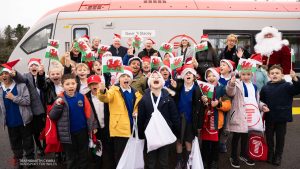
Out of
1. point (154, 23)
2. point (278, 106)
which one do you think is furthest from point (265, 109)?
point (154, 23)

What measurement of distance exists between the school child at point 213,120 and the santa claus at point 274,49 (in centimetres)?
237

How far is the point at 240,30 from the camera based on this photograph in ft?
25.7

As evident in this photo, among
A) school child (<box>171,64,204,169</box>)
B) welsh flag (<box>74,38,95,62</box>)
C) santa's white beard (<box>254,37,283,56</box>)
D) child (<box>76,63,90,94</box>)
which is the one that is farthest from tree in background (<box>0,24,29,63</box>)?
school child (<box>171,64,204,169</box>)

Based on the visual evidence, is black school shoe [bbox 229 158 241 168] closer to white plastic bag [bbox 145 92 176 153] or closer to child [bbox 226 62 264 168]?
child [bbox 226 62 264 168]

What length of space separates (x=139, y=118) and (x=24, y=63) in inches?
219

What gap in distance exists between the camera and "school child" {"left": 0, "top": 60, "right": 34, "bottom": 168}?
412 centimetres

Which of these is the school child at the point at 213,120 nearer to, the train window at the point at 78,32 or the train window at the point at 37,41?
the train window at the point at 78,32

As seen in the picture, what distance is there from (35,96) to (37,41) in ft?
13.2

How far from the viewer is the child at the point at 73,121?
11.9 ft

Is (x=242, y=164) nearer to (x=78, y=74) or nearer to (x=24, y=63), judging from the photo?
(x=78, y=74)

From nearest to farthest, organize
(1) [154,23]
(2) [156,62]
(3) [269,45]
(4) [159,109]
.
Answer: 1. (4) [159,109]
2. (2) [156,62]
3. (3) [269,45]
4. (1) [154,23]

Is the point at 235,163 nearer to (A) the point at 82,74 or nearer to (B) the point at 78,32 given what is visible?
(A) the point at 82,74

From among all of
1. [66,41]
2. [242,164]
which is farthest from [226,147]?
[66,41]

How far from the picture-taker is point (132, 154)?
3.76m
